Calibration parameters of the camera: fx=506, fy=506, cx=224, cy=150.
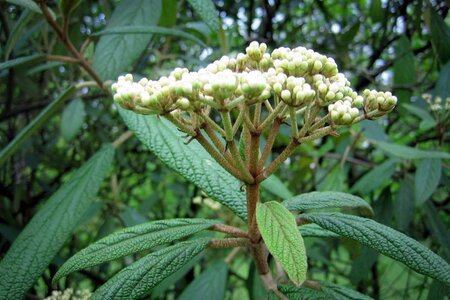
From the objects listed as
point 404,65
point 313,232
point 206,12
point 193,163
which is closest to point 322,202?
point 313,232

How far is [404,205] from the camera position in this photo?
2361 mm

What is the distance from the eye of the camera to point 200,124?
116 centimetres

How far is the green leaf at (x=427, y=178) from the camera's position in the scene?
80.9 inches

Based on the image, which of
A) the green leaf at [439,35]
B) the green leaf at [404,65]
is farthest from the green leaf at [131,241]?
the green leaf at [404,65]

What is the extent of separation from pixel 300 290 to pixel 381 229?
25 centimetres

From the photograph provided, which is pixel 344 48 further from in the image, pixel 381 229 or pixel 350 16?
pixel 381 229

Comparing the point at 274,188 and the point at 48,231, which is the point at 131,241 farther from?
the point at 274,188

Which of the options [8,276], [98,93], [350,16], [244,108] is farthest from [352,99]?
[350,16]

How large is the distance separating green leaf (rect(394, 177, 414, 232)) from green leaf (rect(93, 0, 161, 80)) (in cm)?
136

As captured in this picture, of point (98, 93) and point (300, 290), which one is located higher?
point (98, 93)

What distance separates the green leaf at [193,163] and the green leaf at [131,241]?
0.12 metres

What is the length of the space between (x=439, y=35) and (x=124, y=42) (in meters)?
1.54

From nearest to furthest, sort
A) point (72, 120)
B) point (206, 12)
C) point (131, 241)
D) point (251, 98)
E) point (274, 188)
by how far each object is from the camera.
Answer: point (251, 98)
point (131, 241)
point (206, 12)
point (274, 188)
point (72, 120)

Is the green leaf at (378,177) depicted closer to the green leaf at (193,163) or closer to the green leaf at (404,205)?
the green leaf at (404,205)
